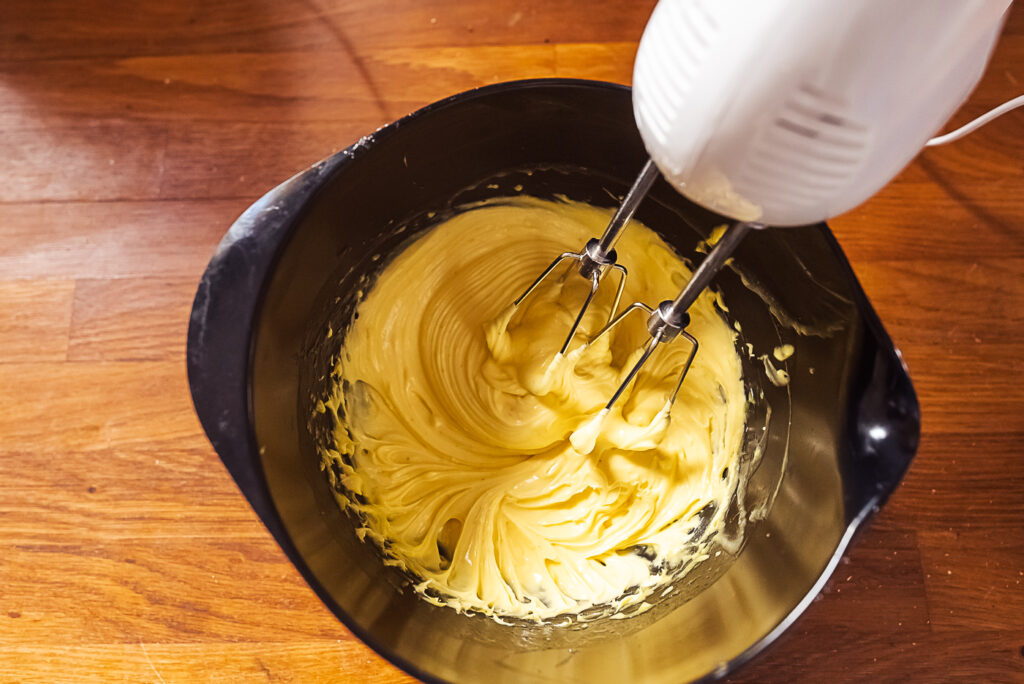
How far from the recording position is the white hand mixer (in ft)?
1.02

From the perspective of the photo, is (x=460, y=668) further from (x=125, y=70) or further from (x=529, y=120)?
(x=125, y=70)

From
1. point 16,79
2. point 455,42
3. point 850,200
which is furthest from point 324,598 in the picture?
point 16,79

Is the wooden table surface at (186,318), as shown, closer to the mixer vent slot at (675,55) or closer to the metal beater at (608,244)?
the metal beater at (608,244)

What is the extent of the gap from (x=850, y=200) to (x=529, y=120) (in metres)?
0.36

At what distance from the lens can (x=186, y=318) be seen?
2.72ft

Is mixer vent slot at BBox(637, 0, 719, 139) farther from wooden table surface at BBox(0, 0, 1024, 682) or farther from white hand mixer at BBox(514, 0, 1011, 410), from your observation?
wooden table surface at BBox(0, 0, 1024, 682)

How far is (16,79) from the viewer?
92 cm

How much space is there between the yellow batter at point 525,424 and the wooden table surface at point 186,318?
158 mm

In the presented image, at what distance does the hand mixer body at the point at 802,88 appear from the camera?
31 cm

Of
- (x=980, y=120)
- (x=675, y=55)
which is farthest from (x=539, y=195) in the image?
(x=980, y=120)

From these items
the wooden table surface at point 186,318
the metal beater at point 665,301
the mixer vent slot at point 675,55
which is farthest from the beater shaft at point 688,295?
the wooden table surface at point 186,318

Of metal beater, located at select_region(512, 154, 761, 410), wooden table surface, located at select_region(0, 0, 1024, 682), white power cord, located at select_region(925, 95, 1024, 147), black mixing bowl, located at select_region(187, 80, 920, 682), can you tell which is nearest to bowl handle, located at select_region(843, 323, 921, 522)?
black mixing bowl, located at select_region(187, 80, 920, 682)

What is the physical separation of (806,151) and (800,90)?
3 centimetres

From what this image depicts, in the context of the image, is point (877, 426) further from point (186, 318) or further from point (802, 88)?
point (186, 318)
